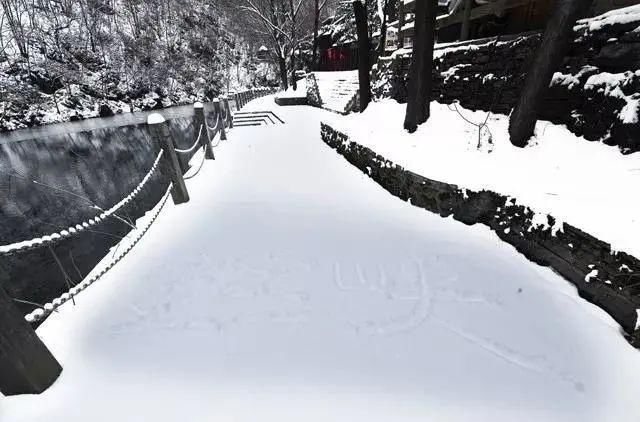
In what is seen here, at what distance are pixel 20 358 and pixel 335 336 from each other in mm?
1893

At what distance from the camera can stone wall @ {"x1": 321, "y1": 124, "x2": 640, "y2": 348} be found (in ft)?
6.73

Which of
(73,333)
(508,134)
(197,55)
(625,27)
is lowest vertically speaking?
(73,333)

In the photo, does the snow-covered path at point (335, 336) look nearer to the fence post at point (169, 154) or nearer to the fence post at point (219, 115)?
the fence post at point (169, 154)

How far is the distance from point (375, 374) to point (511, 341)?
1.03 meters

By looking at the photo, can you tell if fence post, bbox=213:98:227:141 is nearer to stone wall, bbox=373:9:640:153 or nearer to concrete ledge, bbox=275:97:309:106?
stone wall, bbox=373:9:640:153

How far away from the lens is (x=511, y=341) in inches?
81.4

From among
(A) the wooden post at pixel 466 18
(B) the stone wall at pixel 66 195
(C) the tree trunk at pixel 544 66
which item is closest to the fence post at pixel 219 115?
(B) the stone wall at pixel 66 195

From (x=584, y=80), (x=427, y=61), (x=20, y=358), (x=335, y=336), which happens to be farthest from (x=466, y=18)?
(x=20, y=358)

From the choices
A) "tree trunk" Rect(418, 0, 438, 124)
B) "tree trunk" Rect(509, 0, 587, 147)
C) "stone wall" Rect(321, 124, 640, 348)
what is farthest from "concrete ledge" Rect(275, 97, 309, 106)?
"tree trunk" Rect(509, 0, 587, 147)

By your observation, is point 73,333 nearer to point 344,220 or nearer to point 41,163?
point 344,220

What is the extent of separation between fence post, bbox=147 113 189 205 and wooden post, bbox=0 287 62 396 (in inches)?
119

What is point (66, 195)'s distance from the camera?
30.9 feet

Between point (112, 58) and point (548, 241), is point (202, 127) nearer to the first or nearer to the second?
point (548, 241)

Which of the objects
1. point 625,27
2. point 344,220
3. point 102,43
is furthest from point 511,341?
point 102,43
